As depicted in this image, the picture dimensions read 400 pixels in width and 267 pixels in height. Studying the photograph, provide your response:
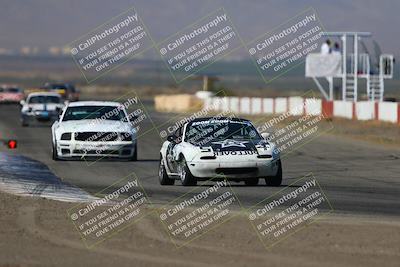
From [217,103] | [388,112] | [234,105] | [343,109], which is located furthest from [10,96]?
[388,112]

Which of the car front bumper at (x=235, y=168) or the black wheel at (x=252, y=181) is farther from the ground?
the car front bumper at (x=235, y=168)

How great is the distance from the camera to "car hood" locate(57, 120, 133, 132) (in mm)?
25062

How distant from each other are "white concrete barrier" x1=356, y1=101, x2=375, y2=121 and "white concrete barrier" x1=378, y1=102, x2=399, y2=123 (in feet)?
2.31

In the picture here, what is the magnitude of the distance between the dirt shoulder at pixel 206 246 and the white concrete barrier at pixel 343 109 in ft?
104

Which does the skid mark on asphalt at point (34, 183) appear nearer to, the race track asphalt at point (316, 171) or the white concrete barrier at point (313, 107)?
the race track asphalt at point (316, 171)

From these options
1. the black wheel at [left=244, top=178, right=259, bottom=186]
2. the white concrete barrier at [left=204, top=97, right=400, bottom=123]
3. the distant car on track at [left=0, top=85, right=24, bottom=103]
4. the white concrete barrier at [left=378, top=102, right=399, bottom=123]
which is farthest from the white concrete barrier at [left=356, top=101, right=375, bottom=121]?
the distant car on track at [left=0, top=85, right=24, bottom=103]

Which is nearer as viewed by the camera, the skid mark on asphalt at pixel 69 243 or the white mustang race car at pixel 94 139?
the skid mark on asphalt at pixel 69 243

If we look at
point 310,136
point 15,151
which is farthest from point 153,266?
point 310,136

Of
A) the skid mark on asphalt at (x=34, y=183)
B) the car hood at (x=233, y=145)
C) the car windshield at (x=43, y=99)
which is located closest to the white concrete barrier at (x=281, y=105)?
the car windshield at (x=43, y=99)

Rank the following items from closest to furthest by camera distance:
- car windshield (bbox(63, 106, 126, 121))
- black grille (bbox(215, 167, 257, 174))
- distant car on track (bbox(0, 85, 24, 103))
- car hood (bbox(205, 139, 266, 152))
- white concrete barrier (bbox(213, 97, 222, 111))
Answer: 1. black grille (bbox(215, 167, 257, 174))
2. car hood (bbox(205, 139, 266, 152))
3. car windshield (bbox(63, 106, 126, 121))
4. white concrete barrier (bbox(213, 97, 222, 111))
5. distant car on track (bbox(0, 85, 24, 103))

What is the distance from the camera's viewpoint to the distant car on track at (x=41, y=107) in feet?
141

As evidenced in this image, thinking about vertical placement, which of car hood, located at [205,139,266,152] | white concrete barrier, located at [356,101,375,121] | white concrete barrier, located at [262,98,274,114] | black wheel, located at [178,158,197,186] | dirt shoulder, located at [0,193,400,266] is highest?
dirt shoulder, located at [0,193,400,266]

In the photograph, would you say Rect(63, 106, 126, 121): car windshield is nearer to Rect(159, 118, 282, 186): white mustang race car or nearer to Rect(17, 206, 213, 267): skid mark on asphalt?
Rect(159, 118, 282, 186): white mustang race car

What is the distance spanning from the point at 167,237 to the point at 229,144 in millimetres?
6455
